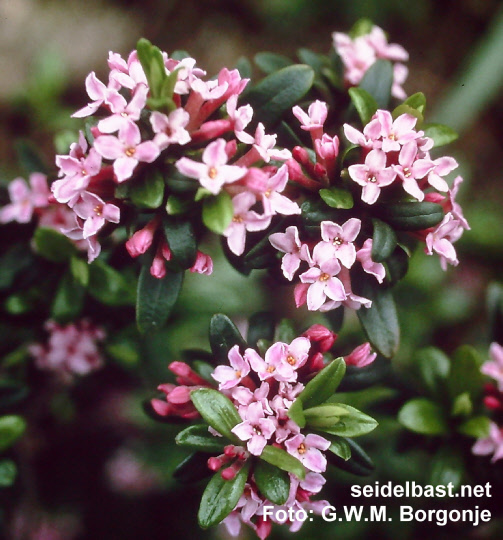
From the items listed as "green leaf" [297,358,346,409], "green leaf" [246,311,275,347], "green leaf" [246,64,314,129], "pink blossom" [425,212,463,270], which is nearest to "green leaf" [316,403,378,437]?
"green leaf" [297,358,346,409]

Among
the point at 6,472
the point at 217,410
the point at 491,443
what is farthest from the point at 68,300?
the point at 491,443

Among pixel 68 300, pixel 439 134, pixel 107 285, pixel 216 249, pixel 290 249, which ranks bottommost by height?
pixel 216 249

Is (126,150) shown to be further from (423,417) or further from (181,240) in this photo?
(423,417)

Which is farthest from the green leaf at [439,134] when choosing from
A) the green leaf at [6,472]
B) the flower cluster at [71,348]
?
the green leaf at [6,472]

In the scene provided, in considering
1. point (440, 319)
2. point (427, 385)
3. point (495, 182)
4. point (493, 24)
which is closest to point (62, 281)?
point (427, 385)

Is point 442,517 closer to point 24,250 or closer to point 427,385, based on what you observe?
point 427,385

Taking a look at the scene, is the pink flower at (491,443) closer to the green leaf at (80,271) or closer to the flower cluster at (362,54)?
the flower cluster at (362,54)
